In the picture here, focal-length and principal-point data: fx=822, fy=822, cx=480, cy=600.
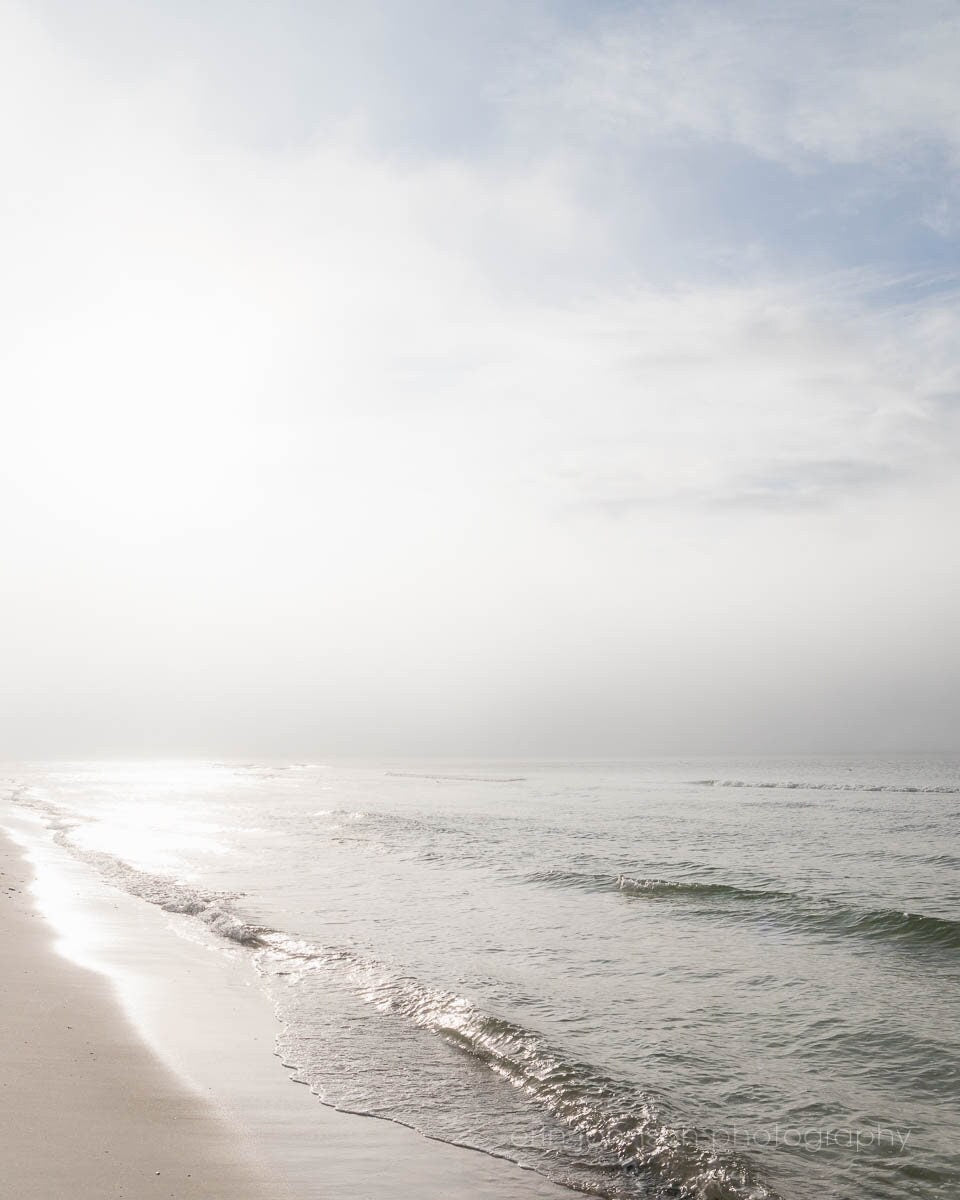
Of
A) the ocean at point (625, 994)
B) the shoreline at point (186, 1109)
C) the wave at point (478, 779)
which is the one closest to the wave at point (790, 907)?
the ocean at point (625, 994)

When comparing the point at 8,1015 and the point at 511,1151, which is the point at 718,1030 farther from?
the point at 8,1015

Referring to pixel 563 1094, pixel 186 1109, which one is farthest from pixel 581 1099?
pixel 186 1109

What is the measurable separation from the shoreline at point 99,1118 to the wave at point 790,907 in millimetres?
12972

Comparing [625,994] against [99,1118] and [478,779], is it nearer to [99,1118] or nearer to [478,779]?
[99,1118]

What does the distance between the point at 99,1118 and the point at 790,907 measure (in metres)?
15.4

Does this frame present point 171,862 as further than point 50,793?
No

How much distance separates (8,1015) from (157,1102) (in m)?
2.92

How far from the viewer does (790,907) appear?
1795 cm

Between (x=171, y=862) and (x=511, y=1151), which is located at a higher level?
(x=511, y=1151)

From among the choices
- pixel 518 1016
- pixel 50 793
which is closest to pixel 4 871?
pixel 518 1016

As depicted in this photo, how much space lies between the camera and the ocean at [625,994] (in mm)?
7137

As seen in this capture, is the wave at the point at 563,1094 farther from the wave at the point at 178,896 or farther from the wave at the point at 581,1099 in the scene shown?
the wave at the point at 178,896

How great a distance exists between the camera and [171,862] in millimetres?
24938

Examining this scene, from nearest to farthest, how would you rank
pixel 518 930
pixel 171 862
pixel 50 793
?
pixel 518 930, pixel 171 862, pixel 50 793
